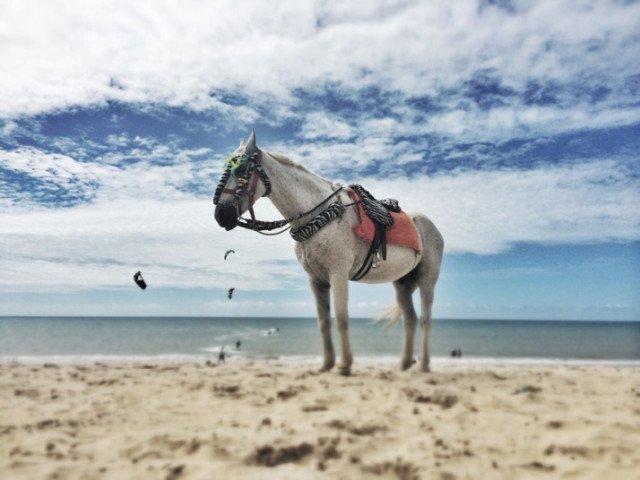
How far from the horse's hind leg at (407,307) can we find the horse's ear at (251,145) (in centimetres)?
336

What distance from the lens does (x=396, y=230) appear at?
5.93 meters

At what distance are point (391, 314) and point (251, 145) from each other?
12.6ft

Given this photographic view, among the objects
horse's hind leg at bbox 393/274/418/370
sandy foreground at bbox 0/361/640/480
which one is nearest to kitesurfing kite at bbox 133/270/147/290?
sandy foreground at bbox 0/361/640/480

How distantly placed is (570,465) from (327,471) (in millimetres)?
1469

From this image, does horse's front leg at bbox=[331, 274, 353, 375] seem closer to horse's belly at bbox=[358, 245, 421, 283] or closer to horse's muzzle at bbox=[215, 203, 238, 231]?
horse's belly at bbox=[358, 245, 421, 283]

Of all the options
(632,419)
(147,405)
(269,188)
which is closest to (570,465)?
(632,419)

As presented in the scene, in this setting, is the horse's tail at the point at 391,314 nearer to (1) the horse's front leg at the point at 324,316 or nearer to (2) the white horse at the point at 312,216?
(2) the white horse at the point at 312,216

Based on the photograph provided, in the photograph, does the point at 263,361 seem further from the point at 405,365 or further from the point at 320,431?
the point at 320,431

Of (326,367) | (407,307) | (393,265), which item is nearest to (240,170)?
(393,265)

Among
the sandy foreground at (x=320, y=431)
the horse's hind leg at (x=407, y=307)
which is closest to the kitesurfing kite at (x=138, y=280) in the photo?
the sandy foreground at (x=320, y=431)

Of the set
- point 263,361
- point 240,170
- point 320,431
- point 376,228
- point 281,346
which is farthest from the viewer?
point 281,346

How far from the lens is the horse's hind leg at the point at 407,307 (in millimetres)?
6613

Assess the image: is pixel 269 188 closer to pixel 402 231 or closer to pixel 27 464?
pixel 402 231

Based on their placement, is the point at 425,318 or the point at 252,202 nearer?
the point at 252,202
